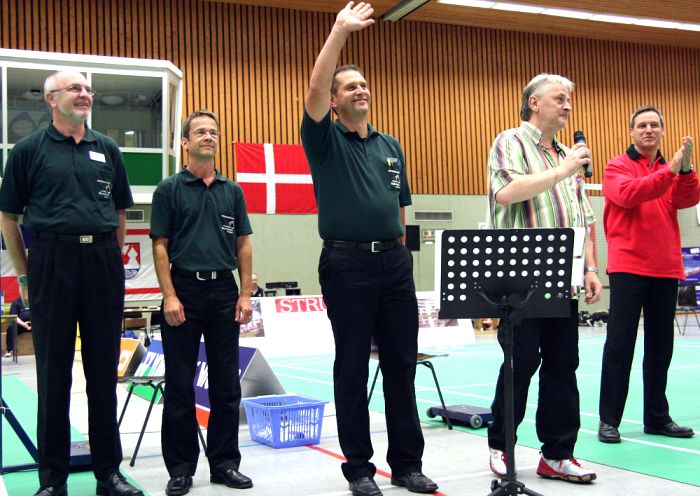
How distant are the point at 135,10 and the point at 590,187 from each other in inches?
458

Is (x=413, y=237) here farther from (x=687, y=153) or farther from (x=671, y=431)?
(x=687, y=153)

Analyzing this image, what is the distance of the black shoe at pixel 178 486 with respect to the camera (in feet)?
12.4

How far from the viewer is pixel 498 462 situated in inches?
150

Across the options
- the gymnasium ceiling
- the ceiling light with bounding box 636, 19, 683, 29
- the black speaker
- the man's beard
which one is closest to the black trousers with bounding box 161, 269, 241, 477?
the man's beard

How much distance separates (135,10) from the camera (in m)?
16.2

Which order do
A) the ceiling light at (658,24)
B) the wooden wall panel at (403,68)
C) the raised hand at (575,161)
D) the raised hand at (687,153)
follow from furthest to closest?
the ceiling light at (658,24)
the wooden wall panel at (403,68)
the raised hand at (687,153)
the raised hand at (575,161)

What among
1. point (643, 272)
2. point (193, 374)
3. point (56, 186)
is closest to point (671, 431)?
point (643, 272)

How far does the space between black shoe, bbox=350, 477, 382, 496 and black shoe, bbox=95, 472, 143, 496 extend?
103cm

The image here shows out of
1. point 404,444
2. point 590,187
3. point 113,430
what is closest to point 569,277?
point 404,444

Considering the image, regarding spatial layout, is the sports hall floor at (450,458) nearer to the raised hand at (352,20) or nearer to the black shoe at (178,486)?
the black shoe at (178,486)

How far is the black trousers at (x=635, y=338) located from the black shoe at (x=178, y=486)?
264cm

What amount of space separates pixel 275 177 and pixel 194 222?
1075 centimetres

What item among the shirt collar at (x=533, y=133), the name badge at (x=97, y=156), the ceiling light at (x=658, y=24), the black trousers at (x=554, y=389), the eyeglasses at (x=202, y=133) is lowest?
the black trousers at (x=554, y=389)

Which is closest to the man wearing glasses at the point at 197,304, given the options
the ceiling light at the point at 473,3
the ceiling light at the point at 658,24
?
the ceiling light at the point at 473,3
